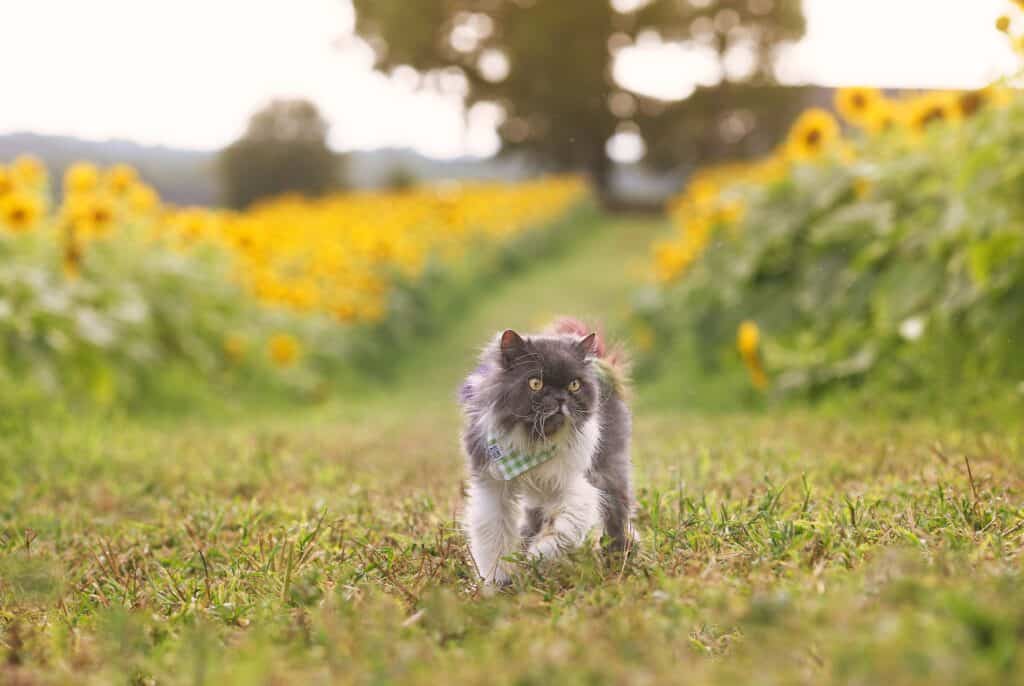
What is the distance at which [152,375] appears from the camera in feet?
22.8

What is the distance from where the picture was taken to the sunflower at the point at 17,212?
5.94 meters

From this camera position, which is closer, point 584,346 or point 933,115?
point 584,346

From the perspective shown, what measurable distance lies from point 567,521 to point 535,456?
7.4 inches

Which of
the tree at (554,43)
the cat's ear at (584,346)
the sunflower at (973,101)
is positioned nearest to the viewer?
the cat's ear at (584,346)

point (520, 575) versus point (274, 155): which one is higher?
point (274, 155)

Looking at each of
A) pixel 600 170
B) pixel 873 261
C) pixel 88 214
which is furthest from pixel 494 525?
pixel 600 170

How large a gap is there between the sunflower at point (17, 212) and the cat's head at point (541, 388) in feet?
15.2

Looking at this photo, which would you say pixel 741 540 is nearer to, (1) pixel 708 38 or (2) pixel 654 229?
(2) pixel 654 229

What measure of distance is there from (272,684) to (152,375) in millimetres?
5707

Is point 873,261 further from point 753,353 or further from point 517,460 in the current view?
point 517,460

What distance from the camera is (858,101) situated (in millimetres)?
7551

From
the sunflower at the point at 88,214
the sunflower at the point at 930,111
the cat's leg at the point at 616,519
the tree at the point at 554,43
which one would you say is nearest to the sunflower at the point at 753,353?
the sunflower at the point at 930,111

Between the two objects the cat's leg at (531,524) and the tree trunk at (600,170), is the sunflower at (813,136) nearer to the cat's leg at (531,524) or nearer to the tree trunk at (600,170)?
the cat's leg at (531,524)

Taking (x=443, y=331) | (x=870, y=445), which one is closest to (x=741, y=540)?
(x=870, y=445)
